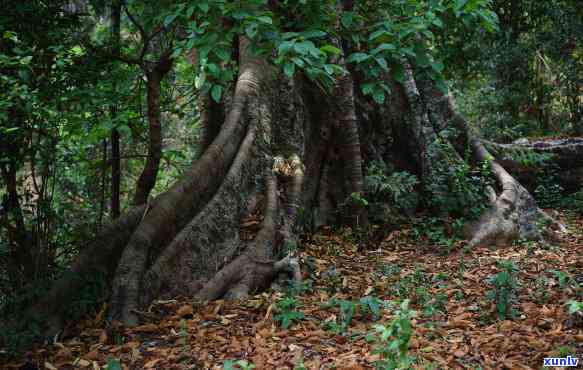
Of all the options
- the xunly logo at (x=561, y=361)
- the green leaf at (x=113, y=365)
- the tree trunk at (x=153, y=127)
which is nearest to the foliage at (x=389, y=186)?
the tree trunk at (x=153, y=127)

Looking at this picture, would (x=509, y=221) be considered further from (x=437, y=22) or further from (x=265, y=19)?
(x=265, y=19)

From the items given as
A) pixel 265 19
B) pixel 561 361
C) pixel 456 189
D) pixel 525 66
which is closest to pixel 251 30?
pixel 265 19

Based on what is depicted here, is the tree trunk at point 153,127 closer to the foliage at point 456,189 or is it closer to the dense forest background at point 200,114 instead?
the dense forest background at point 200,114

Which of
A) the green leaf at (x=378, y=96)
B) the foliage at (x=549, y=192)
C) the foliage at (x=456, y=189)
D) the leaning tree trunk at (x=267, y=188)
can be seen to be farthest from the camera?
the foliage at (x=549, y=192)

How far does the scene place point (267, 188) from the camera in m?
5.16

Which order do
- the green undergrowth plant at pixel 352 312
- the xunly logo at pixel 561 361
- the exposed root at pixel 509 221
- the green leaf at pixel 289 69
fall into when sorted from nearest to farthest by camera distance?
the xunly logo at pixel 561 361 → the green leaf at pixel 289 69 → the green undergrowth plant at pixel 352 312 → the exposed root at pixel 509 221

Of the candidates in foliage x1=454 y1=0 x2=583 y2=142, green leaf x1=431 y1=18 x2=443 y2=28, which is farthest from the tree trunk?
foliage x1=454 y1=0 x2=583 y2=142

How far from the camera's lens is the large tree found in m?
3.25

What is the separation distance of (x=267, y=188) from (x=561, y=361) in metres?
3.07

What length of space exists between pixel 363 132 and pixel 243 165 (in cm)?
266

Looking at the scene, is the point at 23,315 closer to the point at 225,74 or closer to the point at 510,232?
the point at 225,74

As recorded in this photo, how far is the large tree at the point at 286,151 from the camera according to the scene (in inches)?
128

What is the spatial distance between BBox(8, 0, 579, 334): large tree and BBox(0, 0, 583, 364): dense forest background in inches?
1.0

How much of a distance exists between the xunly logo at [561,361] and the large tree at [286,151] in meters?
1.67
